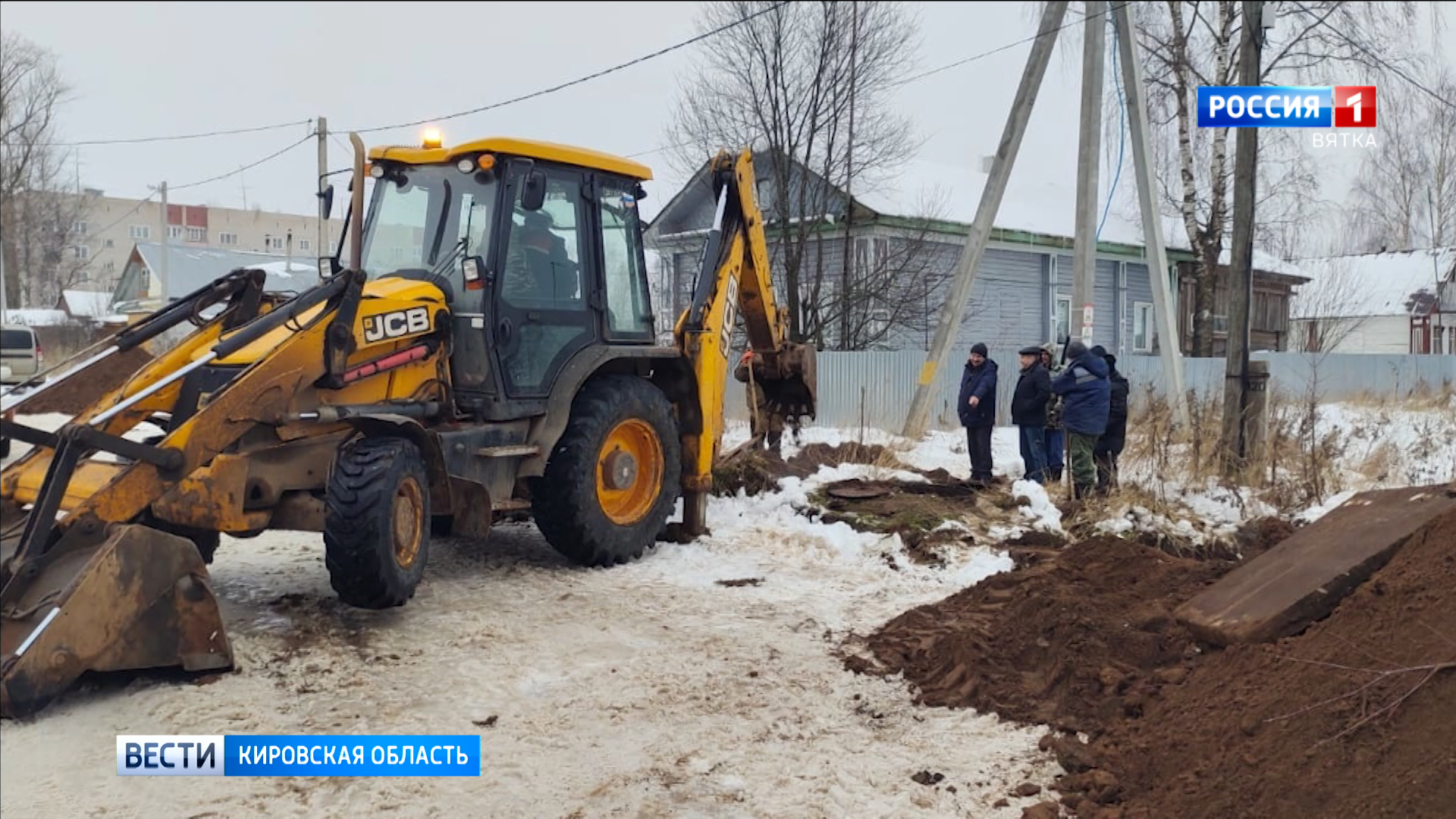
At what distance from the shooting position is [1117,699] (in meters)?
4.55

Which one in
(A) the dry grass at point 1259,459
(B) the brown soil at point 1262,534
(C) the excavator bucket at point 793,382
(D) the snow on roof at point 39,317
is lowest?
(B) the brown soil at point 1262,534

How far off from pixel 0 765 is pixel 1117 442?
834 cm

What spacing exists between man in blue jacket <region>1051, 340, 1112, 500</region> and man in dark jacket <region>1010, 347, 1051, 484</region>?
3.42 feet

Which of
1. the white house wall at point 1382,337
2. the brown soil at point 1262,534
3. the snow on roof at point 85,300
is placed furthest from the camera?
the snow on roof at point 85,300

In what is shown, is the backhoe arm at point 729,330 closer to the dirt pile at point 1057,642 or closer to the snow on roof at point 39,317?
the dirt pile at point 1057,642

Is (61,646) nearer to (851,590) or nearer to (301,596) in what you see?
(301,596)

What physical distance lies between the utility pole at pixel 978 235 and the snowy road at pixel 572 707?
6715 mm

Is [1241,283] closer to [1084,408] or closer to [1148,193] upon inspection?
[1084,408]

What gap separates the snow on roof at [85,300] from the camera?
2212 inches

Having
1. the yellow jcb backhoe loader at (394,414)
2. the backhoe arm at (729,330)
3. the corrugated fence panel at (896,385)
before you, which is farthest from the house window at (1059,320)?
the yellow jcb backhoe loader at (394,414)

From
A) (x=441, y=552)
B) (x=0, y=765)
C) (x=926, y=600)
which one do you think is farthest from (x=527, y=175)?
(x=0, y=765)

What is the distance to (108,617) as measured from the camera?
4.30 m

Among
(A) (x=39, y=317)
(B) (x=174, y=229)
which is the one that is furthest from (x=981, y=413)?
(B) (x=174, y=229)

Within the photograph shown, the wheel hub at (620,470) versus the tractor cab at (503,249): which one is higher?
the tractor cab at (503,249)
